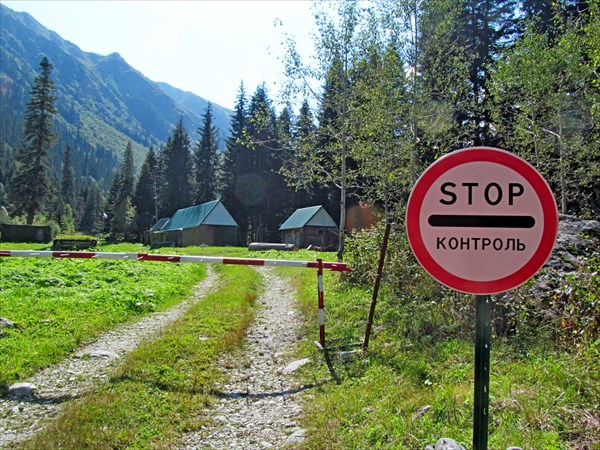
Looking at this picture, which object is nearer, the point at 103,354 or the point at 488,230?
the point at 488,230

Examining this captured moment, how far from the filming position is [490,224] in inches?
99.4

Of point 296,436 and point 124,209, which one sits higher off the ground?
point 124,209

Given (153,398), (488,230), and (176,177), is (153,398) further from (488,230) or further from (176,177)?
(176,177)

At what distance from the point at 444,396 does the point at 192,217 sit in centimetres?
5160

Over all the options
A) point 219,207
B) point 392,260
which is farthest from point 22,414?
point 219,207

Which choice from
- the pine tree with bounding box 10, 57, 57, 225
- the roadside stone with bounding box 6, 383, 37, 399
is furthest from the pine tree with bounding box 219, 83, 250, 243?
the roadside stone with bounding box 6, 383, 37, 399

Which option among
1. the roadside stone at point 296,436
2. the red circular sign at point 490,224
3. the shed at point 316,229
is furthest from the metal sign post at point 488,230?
the shed at point 316,229

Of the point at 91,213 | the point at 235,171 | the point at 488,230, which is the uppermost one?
the point at 235,171

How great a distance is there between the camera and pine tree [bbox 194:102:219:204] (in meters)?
66.6

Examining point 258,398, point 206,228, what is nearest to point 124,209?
point 206,228

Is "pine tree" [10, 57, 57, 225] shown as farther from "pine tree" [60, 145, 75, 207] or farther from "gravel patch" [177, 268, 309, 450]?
"pine tree" [60, 145, 75, 207]

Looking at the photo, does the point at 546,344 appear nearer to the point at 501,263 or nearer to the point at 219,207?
the point at 501,263

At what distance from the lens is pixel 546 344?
4980mm

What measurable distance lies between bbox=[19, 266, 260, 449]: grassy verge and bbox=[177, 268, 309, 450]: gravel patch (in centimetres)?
20
